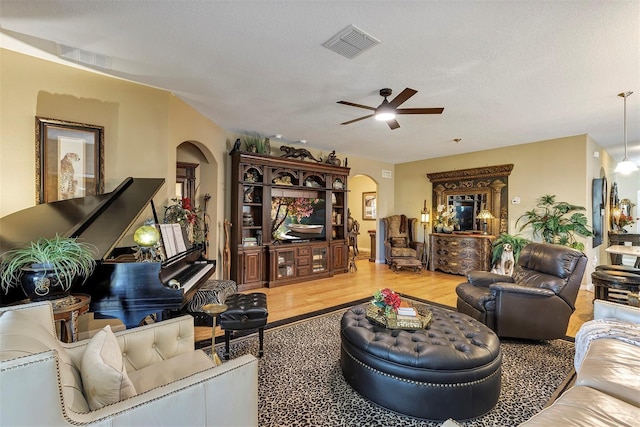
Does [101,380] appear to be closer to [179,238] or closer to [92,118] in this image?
[179,238]

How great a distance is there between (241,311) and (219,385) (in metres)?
1.38

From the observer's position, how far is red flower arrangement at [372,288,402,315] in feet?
7.57

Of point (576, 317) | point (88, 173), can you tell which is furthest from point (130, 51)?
point (576, 317)

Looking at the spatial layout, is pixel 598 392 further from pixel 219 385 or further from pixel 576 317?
pixel 576 317

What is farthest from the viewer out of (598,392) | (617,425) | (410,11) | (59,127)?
(59,127)

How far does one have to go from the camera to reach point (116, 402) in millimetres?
1088

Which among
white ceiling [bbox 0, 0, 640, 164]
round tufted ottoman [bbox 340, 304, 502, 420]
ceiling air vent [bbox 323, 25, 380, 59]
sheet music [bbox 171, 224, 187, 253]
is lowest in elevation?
round tufted ottoman [bbox 340, 304, 502, 420]

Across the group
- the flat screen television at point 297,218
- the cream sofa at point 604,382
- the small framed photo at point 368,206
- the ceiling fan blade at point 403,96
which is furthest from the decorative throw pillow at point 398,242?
the cream sofa at point 604,382

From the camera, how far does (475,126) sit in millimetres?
4645

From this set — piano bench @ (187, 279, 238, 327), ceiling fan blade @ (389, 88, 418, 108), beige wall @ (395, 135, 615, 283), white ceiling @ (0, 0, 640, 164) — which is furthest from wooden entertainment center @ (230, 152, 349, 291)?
beige wall @ (395, 135, 615, 283)

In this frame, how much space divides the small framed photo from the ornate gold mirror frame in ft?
9.36

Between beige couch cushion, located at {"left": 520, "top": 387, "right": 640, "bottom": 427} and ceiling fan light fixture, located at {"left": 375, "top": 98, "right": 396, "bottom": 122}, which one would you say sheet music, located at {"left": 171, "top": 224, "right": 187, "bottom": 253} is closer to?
ceiling fan light fixture, located at {"left": 375, "top": 98, "right": 396, "bottom": 122}

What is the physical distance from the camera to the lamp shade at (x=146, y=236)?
7.98 ft

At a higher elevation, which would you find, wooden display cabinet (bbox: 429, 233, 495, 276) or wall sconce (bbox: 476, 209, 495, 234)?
wall sconce (bbox: 476, 209, 495, 234)
